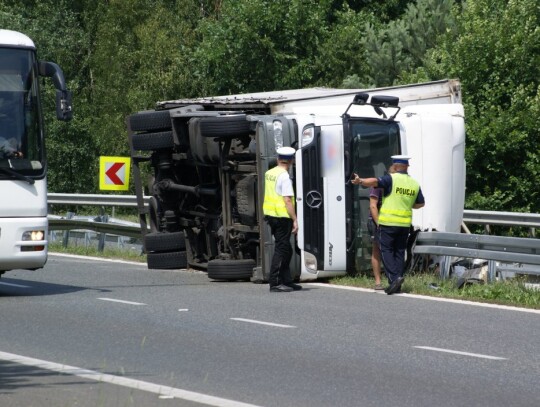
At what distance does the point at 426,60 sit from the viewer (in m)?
36.5

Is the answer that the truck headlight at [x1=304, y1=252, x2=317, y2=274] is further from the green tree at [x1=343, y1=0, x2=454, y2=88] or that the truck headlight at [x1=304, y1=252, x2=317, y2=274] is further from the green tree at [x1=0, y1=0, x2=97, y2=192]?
the green tree at [x1=0, y1=0, x2=97, y2=192]

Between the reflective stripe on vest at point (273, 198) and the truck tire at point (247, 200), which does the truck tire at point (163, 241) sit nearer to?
the truck tire at point (247, 200)

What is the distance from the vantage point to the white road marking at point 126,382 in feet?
26.5

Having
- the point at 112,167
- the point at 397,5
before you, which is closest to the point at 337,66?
the point at 397,5

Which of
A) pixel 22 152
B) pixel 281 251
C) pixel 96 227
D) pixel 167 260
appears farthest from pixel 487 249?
pixel 96 227

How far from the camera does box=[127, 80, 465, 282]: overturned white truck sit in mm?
15953

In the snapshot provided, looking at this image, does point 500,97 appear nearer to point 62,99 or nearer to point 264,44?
point 264,44

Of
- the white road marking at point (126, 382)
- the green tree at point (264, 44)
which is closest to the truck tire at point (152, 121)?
the white road marking at point (126, 382)

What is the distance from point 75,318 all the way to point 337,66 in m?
32.6

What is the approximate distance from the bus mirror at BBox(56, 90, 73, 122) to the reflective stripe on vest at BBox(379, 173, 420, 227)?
3.70 m

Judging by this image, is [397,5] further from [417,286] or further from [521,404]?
[521,404]

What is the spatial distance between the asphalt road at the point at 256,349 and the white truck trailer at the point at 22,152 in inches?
22.4

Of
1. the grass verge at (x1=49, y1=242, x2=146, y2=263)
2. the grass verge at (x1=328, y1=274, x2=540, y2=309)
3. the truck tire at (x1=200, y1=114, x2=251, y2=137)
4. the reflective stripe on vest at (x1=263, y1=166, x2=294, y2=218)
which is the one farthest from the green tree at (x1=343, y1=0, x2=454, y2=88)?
the reflective stripe on vest at (x1=263, y1=166, x2=294, y2=218)

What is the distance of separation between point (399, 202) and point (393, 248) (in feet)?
1.74
